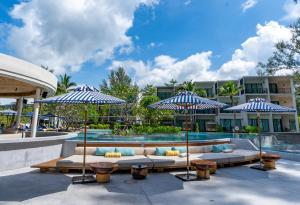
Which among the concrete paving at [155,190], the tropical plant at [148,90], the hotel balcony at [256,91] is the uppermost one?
the tropical plant at [148,90]

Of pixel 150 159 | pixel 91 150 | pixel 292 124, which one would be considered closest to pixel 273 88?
pixel 292 124

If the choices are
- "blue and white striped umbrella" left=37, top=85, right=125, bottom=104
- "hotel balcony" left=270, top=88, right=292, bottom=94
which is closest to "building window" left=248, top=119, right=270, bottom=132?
"hotel balcony" left=270, top=88, right=292, bottom=94

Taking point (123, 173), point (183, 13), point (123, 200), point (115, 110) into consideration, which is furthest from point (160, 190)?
point (115, 110)

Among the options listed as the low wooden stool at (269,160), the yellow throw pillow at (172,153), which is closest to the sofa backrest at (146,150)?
the yellow throw pillow at (172,153)

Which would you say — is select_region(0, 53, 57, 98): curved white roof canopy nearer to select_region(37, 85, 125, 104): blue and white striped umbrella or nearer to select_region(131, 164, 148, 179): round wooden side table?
select_region(37, 85, 125, 104): blue and white striped umbrella

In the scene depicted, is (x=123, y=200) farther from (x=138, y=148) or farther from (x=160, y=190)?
Answer: (x=138, y=148)

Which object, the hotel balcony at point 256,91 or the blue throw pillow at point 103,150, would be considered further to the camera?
the hotel balcony at point 256,91

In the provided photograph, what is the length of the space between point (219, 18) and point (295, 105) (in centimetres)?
2767

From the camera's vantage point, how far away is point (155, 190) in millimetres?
5836

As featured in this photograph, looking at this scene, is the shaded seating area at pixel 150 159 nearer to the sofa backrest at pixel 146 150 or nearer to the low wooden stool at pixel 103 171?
the sofa backrest at pixel 146 150

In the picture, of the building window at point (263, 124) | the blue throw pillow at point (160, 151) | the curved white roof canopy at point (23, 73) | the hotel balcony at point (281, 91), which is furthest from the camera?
the hotel balcony at point (281, 91)

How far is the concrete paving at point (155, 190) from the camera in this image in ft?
16.5

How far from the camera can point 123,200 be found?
503cm

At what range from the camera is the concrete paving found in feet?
16.5
